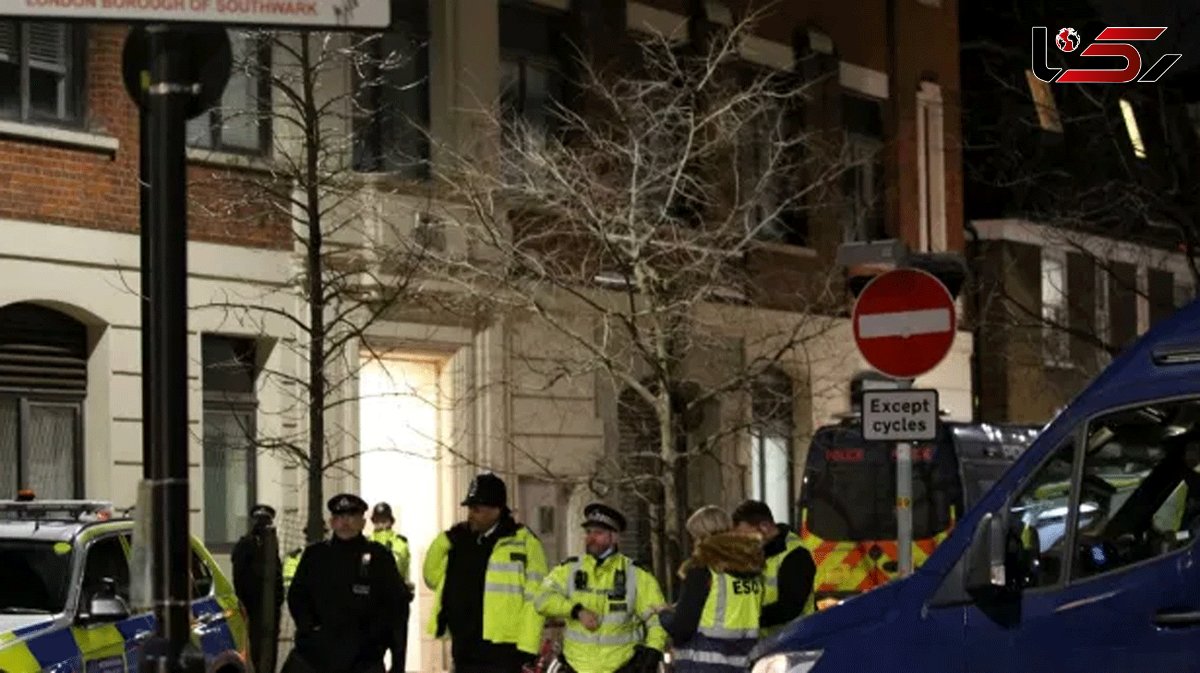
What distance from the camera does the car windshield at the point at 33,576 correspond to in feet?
46.4

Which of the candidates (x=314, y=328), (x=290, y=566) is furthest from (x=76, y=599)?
(x=290, y=566)

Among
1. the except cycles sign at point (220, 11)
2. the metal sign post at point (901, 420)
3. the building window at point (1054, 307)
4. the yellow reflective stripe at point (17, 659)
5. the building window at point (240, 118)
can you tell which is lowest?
the yellow reflective stripe at point (17, 659)

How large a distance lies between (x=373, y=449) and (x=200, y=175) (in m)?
2.96

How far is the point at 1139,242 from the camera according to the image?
42562mm

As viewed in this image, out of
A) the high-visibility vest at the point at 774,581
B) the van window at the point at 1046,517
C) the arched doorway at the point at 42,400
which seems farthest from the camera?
the arched doorway at the point at 42,400

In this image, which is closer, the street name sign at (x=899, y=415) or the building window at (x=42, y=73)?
the street name sign at (x=899, y=415)

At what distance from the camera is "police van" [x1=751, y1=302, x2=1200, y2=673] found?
8.48 metres

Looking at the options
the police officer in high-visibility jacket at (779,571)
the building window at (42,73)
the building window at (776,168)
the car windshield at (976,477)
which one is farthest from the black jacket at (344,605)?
the building window at (776,168)

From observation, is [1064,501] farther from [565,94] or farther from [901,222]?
[901,222]

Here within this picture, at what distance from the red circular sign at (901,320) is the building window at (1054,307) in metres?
23.1

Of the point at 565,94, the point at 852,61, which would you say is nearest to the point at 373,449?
the point at 565,94

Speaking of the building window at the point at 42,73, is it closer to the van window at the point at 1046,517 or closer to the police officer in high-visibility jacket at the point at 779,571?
the police officer in high-visibility jacket at the point at 779,571

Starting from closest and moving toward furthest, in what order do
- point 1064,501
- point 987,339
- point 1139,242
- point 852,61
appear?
point 1064,501 → point 852,61 → point 987,339 → point 1139,242

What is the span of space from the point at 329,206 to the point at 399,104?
2.77 m
